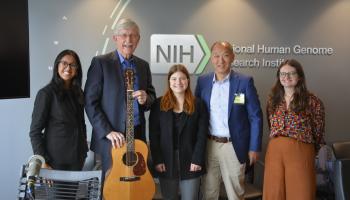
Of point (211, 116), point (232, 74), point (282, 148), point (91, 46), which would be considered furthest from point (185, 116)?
point (91, 46)

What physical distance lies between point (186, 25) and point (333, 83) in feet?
5.94

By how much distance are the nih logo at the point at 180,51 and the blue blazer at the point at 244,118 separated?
3.52 feet

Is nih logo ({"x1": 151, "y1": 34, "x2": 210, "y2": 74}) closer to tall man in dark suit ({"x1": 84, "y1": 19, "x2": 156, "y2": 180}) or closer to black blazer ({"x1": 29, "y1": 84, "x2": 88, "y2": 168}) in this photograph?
tall man in dark suit ({"x1": 84, "y1": 19, "x2": 156, "y2": 180})

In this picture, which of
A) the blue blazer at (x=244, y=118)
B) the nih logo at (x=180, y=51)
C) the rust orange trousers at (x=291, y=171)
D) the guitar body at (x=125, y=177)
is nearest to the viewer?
the guitar body at (x=125, y=177)

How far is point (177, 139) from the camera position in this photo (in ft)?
9.57

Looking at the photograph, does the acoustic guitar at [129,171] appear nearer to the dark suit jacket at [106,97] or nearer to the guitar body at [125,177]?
the guitar body at [125,177]

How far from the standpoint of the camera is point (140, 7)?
414 centimetres

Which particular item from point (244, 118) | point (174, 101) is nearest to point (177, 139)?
point (174, 101)

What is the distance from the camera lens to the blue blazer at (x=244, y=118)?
9.89 feet

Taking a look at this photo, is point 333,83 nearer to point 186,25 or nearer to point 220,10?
point 220,10

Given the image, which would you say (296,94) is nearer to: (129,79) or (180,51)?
(129,79)

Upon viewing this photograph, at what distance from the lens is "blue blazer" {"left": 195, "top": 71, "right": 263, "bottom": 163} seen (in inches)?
119

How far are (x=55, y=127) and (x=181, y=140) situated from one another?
965mm

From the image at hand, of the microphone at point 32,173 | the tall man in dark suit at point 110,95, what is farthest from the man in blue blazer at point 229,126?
the microphone at point 32,173
